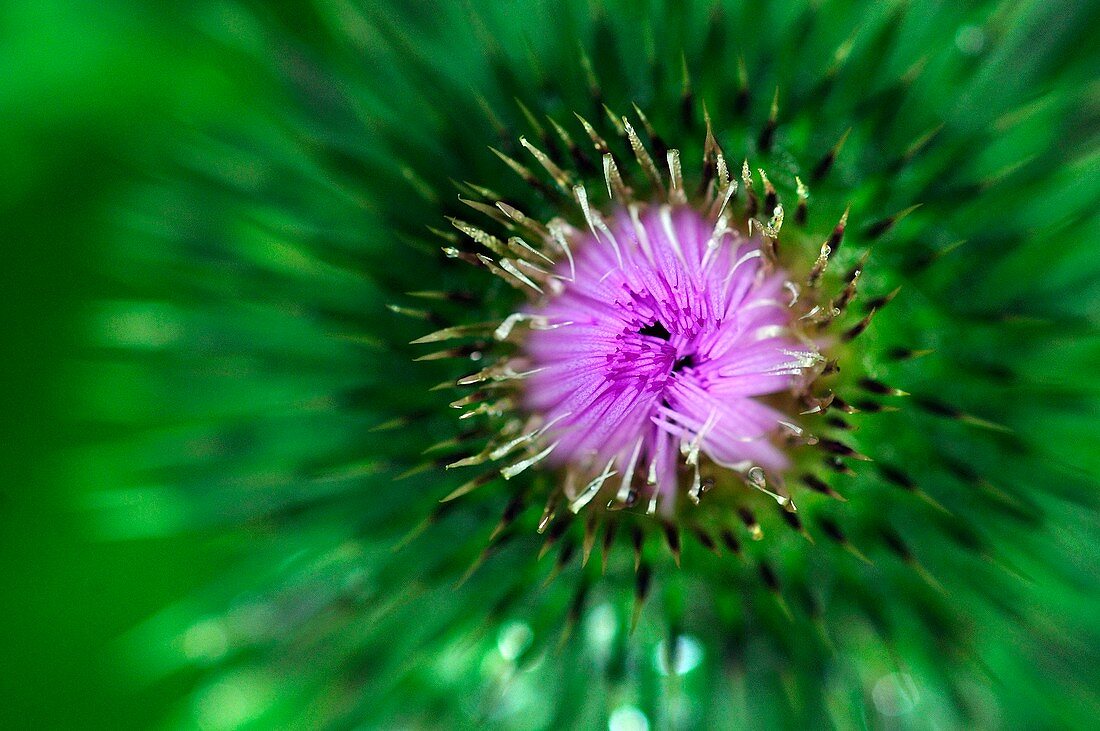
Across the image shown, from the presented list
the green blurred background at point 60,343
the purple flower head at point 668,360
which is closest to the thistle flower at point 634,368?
the purple flower head at point 668,360

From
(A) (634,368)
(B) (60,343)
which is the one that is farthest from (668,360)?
(B) (60,343)

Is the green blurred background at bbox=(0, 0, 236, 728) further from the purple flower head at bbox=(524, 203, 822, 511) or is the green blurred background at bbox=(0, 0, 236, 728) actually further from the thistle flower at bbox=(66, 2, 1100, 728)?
the purple flower head at bbox=(524, 203, 822, 511)

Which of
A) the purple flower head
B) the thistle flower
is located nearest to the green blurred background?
the thistle flower

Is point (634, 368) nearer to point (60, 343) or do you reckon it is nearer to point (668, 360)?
point (668, 360)

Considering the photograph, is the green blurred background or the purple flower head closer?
the purple flower head

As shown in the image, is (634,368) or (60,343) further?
(60,343)

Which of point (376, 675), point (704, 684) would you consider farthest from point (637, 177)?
point (376, 675)
